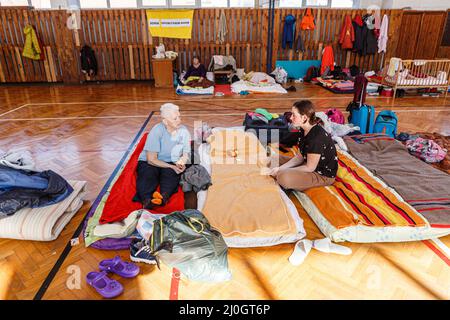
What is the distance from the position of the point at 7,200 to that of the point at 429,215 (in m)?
3.22

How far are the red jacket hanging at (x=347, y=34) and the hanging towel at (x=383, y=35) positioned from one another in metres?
0.74

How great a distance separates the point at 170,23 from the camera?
8734 mm

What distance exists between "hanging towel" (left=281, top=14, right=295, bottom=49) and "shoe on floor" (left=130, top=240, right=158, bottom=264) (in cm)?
804

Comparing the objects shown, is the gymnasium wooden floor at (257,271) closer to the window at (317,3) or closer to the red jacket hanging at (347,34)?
the red jacket hanging at (347,34)

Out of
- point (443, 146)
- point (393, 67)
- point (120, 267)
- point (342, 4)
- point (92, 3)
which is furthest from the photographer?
point (342, 4)

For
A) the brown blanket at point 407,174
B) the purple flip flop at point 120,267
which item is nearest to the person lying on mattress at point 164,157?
the purple flip flop at point 120,267

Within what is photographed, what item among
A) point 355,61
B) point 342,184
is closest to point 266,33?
point 355,61

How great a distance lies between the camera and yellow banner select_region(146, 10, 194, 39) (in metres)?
8.66

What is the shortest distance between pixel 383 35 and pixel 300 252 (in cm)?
866

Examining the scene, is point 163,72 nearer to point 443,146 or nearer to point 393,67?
point 393,67

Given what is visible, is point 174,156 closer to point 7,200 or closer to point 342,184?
point 7,200

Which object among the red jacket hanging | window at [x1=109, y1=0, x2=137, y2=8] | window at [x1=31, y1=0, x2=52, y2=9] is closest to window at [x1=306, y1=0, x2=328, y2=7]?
the red jacket hanging

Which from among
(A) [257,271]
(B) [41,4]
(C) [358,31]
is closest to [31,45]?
(B) [41,4]

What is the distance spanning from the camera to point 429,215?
8.43ft
